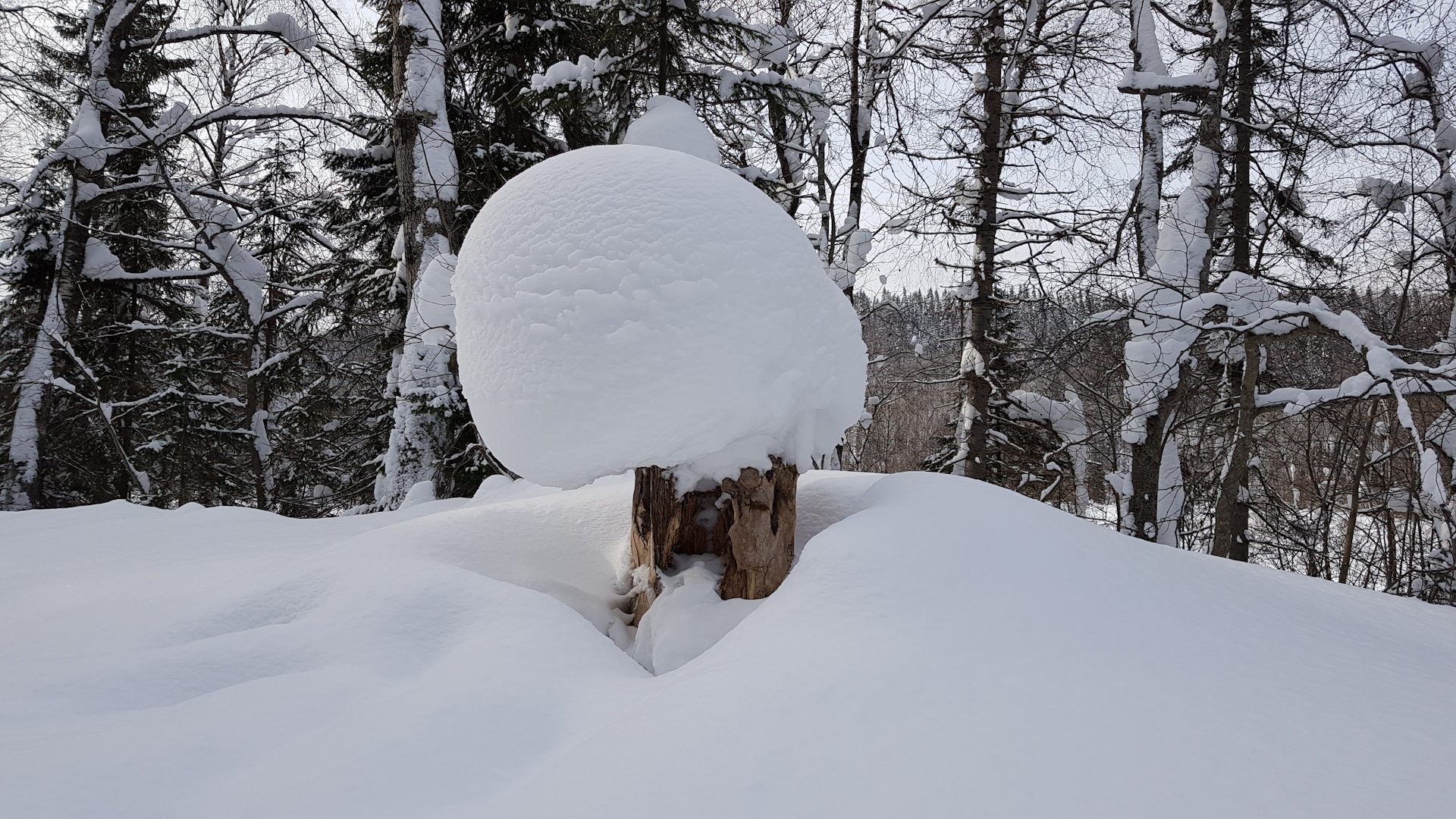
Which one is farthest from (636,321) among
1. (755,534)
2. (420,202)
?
(420,202)

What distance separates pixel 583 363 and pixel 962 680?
1.30 metres

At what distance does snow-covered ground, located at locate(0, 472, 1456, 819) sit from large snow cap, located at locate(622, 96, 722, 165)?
2143mm

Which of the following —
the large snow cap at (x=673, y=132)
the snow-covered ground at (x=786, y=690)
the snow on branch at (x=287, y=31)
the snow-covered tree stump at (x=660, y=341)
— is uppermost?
the snow on branch at (x=287, y=31)

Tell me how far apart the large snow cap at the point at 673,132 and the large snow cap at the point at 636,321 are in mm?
1078

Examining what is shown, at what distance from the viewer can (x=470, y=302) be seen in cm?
216

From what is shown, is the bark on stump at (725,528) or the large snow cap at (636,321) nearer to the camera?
the large snow cap at (636,321)

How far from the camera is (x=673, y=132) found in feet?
10.8

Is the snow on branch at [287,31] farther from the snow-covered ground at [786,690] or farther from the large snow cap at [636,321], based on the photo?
the snow-covered ground at [786,690]

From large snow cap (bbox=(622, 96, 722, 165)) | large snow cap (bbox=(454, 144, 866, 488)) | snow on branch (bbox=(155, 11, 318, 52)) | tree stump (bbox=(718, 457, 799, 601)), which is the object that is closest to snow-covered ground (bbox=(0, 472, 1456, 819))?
tree stump (bbox=(718, 457, 799, 601))

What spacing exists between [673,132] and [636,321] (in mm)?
1854

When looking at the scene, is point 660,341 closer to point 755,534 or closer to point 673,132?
point 755,534

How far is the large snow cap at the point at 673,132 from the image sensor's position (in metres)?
3.26

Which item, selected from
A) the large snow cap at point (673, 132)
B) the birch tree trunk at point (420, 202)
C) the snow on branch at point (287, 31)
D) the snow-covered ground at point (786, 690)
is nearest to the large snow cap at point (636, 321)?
the snow-covered ground at point (786, 690)

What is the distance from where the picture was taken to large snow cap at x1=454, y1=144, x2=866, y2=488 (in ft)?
6.16
